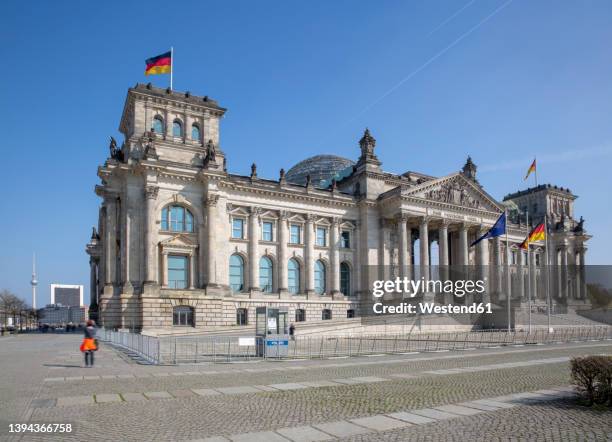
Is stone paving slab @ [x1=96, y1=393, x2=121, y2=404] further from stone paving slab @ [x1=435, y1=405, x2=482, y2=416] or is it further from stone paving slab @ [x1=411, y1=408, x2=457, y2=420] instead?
stone paving slab @ [x1=435, y1=405, x2=482, y2=416]

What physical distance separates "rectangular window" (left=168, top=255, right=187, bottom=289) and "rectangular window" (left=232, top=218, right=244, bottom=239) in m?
7.32

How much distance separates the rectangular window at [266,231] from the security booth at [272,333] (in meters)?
31.9

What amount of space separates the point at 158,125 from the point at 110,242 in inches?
530

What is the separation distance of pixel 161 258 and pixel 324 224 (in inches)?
882

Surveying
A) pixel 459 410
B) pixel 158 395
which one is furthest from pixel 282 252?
pixel 459 410

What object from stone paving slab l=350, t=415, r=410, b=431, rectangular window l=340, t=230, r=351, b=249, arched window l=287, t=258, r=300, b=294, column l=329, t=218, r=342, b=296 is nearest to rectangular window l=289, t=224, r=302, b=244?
arched window l=287, t=258, r=300, b=294

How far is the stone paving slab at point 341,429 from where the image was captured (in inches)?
446

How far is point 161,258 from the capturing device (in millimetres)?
54656

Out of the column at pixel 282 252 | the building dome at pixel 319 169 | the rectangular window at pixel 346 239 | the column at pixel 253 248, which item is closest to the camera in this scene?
the column at pixel 253 248

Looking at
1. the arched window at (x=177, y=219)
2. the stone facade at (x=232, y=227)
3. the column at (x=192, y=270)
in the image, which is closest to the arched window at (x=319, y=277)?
the stone facade at (x=232, y=227)

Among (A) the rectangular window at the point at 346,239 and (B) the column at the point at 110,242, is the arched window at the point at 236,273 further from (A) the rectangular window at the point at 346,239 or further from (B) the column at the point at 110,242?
(A) the rectangular window at the point at 346,239

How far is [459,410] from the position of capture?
45.1 ft

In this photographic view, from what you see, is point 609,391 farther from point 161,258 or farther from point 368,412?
point 161,258

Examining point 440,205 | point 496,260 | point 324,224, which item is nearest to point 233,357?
point 324,224
